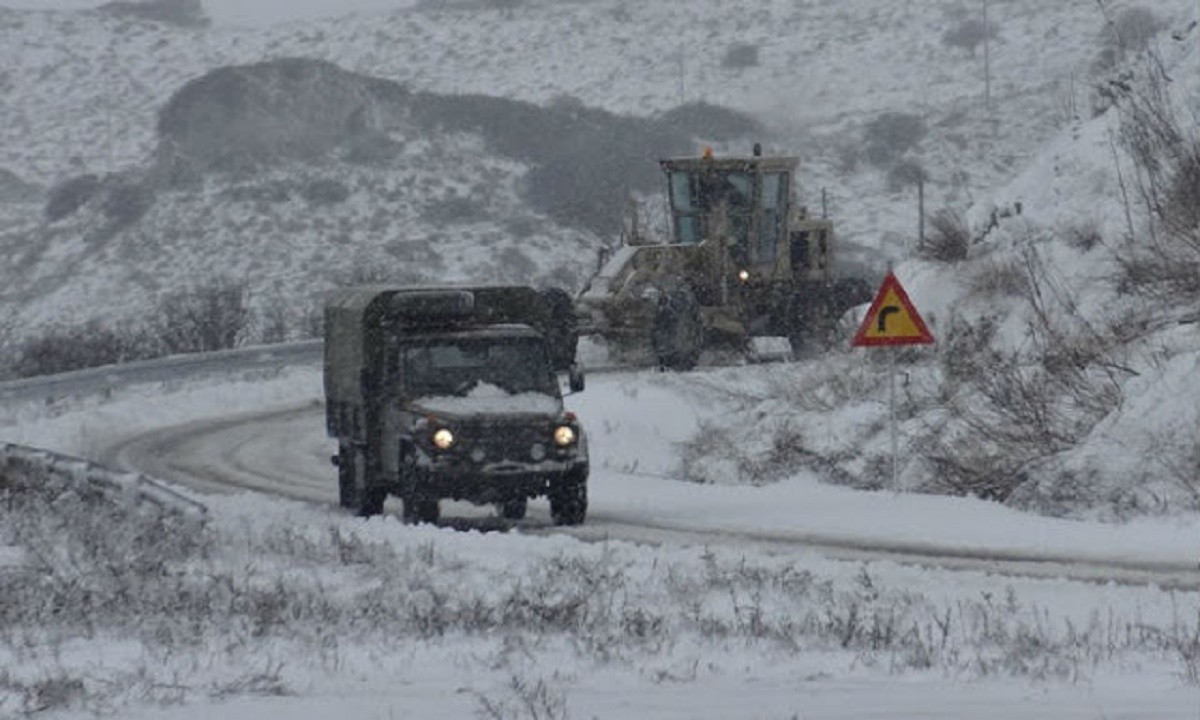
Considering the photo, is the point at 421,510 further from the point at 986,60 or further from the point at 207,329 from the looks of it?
the point at 986,60

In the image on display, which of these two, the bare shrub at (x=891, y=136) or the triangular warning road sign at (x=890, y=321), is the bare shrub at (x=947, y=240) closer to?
the triangular warning road sign at (x=890, y=321)

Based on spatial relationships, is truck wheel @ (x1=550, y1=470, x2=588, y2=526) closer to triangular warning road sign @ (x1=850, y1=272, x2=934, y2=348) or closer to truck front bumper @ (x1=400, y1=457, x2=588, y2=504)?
truck front bumper @ (x1=400, y1=457, x2=588, y2=504)

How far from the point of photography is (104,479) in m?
17.3

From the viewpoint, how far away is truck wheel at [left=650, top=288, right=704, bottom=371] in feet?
116

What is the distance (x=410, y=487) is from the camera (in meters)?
18.0

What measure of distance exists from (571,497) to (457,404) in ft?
4.13

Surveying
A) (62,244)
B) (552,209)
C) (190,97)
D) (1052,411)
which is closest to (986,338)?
(1052,411)

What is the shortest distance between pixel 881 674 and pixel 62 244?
58202 millimetres

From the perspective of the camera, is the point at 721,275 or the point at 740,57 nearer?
the point at 721,275

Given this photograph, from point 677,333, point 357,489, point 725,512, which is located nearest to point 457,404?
point 357,489

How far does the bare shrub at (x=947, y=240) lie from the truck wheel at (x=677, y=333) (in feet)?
17.5

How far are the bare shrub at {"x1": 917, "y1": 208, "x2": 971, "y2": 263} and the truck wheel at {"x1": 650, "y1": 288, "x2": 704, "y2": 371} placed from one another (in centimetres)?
534

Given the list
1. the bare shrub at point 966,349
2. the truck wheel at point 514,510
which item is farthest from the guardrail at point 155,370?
the truck wheel at point 514,510

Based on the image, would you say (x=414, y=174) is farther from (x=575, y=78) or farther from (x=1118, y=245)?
(x=1118, y=245)
